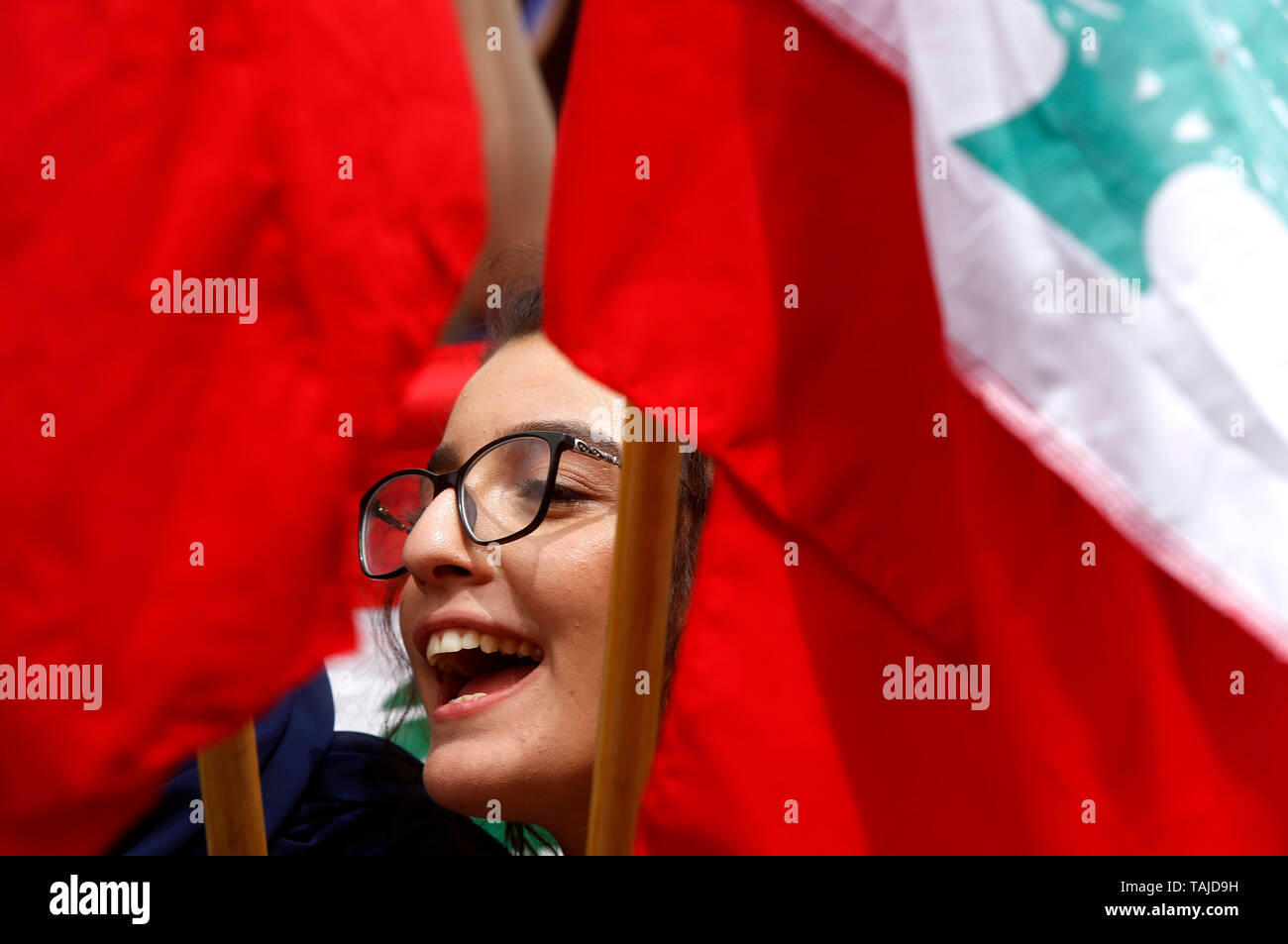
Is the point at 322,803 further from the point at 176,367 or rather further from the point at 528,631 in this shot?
the point at 176,367

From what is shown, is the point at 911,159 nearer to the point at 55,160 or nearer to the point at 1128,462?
the point at 1128,462

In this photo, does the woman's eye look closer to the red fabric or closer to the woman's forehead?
the woman's forehead

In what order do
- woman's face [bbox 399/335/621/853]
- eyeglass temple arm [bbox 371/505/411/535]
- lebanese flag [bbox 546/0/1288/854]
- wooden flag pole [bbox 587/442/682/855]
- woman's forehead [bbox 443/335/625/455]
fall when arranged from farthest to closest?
1. eyeglass temple arm [bbox 371/505/411/535]
2. woman's forehead [bbox 443/335/625/455]
3. woman's face [bbox 399/335/621/853]
4. wooden flag pole [bbox 587/442/682/855]
5. lebanese flag [bbox 546/0/1288/854]

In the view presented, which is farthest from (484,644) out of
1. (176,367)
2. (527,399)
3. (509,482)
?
(176,367)

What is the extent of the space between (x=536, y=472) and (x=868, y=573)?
51 centimetres

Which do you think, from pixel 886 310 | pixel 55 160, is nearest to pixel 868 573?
pixel 886 310

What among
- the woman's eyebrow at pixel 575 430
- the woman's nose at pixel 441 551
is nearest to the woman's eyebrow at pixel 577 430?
the woman's eyebrow at pixel 575 430

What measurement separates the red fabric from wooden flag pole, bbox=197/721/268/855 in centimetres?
13

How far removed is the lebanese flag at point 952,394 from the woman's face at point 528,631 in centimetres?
30

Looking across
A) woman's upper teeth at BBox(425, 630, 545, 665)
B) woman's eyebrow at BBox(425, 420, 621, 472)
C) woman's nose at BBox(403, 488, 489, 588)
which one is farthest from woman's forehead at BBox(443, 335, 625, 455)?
woman's upper teeth at BBox(425, 630, 545, 665)

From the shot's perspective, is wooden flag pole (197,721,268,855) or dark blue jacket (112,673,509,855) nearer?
wooden flag pole (197,721,268,855)

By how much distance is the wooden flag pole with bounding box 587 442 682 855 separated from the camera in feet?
3.99

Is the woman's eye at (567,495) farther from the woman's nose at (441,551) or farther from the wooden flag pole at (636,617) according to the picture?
the wooden flag pole at (636,617)

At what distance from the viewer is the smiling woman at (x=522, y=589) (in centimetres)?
146
